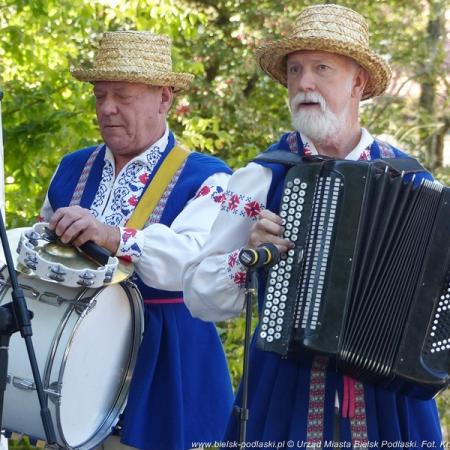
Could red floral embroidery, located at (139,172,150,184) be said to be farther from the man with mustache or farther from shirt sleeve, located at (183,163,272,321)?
shirt sleeve, located at (183,163,272,321)

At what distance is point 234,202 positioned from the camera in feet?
11.7

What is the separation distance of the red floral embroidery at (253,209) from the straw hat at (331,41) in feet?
1.81

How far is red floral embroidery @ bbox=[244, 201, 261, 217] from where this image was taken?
3.53m

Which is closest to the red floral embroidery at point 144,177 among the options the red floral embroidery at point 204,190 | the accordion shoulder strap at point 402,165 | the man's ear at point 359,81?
the red floral embroidery at point 204,190

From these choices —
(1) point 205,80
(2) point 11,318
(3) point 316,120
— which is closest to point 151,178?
(3) point 316,120

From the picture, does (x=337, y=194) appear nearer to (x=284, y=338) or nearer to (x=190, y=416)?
(x=284, y=338)

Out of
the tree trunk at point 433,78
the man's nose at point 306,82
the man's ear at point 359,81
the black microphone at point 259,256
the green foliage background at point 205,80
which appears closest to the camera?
the black microphone at point 259,256

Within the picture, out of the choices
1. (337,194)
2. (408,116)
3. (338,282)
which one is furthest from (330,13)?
(408,116)

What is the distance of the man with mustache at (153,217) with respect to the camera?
A: 410 cm

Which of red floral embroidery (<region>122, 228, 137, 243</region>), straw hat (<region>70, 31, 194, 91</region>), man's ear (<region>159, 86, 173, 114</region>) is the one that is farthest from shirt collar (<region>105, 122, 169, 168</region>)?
red floral embroidery (<region>122, 228, 137, 243</region>)

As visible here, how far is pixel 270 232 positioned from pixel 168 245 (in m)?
0.88

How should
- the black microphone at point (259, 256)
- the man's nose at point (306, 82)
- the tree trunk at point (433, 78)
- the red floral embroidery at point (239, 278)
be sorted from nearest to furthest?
1. the black microphone at point (259, 256)
2. the red floral embroidery at point (239, 278)
3. the man's nose at point (306, 82)
4. the tree trunk at point (433, 78)

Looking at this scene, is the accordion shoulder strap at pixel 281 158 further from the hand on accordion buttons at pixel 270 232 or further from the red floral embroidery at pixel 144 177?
the red floral embroidery at pixel 144 177

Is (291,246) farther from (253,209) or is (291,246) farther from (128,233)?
(128,233)
